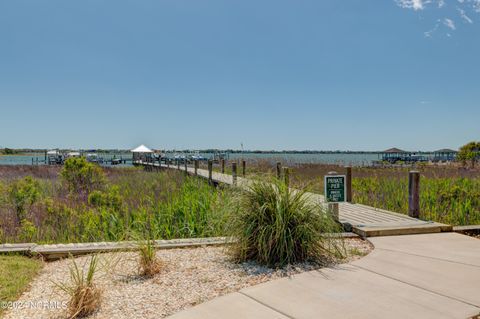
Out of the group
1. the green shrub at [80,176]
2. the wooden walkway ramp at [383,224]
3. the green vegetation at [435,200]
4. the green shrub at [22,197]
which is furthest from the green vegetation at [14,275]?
the green shrub at [80,176]

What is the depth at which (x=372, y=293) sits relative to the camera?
139 inches

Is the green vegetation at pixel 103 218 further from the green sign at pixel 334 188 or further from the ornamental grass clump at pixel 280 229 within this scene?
the green sign at pixel 334 188

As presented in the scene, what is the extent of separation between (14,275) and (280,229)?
3.21 m

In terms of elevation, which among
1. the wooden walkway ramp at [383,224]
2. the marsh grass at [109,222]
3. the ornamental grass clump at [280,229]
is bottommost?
the marsh grass at [109,222]

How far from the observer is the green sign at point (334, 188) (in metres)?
6.36

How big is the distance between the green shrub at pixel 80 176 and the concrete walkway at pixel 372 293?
10544 mm

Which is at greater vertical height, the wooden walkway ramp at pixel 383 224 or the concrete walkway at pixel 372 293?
the wooden walkway ramp at pixel 383 224

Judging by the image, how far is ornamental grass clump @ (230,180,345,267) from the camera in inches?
181

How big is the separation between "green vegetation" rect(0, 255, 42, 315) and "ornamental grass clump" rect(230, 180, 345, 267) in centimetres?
249

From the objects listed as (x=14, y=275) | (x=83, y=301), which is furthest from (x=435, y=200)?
(x=14, y=275)

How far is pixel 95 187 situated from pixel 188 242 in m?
8.94

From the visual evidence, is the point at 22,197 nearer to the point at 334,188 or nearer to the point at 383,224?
the point at 334,188

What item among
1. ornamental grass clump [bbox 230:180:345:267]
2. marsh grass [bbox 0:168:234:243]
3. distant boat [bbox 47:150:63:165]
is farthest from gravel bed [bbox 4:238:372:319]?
distant boat [bbox 47:150:63:165]

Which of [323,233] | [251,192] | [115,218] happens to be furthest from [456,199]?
[115,218]
